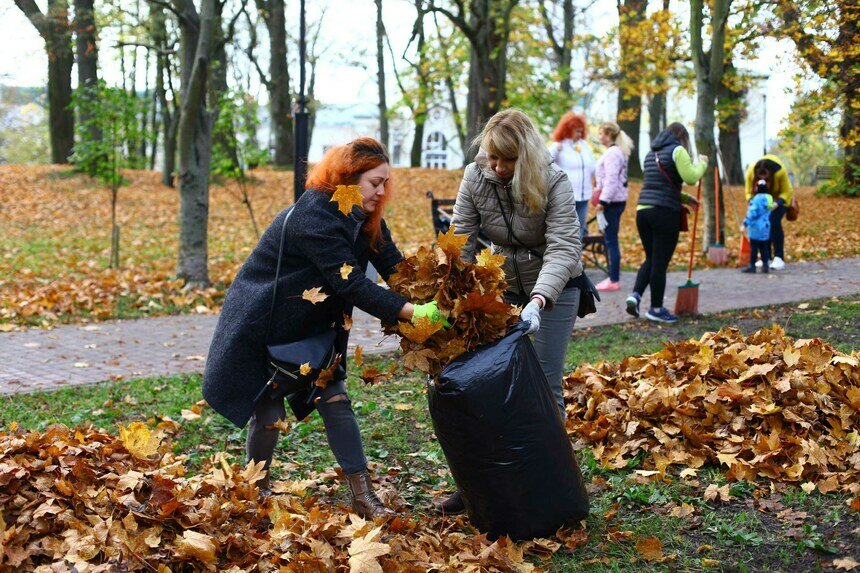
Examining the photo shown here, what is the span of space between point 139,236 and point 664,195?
1199 centimetres

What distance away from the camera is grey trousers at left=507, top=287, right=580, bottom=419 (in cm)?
406

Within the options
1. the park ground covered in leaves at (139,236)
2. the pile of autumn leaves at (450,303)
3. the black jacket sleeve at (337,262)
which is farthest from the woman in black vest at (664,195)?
the black jacket sleeve at (337,262)

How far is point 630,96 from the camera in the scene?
22812 millimetres

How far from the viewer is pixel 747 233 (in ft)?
39.9

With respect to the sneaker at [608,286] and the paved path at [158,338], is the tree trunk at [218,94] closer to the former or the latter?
the paved path at [158,338]

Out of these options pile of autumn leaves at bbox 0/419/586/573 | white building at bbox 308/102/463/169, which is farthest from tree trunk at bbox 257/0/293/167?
white building at bbox 308/102/463/169

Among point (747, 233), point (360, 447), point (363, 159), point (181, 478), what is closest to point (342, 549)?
point (360, 447)

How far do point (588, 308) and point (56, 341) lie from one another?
222 inches

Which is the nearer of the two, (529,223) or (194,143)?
(529,223)

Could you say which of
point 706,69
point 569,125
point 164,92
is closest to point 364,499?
point 569,125

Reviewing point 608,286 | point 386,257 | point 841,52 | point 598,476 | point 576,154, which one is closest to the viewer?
point 386,257

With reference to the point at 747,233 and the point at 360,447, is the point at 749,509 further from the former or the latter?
the point at 747,233

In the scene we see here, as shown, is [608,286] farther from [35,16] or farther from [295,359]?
[35,16]

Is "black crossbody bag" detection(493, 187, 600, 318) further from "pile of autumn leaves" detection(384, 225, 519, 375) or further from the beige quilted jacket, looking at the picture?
"pile of autumn leaves" detection(384, 225, 519, 375)
